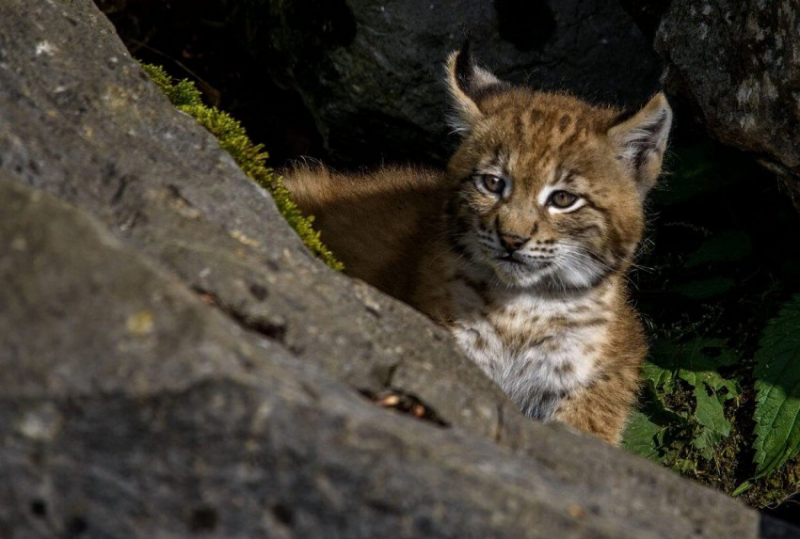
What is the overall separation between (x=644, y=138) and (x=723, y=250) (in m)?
1.28

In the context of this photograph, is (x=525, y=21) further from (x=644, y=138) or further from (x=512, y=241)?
(x=512, y=241)

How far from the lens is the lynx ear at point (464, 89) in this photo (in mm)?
5384

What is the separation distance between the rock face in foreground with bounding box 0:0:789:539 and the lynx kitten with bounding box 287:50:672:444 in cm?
203

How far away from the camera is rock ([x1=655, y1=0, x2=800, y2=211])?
16.0 feet

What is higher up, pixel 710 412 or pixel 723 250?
pixel 723 250

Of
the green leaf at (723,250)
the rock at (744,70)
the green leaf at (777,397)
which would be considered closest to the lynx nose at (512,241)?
Answer: the rock at (744,70)

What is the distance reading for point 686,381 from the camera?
5.93m

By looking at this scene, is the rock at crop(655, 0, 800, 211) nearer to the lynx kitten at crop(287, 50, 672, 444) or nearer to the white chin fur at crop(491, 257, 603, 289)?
the lynx kitten at crop(287, 50, 672, 444)

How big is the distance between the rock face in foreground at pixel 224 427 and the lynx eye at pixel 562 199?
214 centimetres

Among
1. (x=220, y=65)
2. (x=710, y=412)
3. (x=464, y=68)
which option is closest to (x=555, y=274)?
(x=464, y=68)

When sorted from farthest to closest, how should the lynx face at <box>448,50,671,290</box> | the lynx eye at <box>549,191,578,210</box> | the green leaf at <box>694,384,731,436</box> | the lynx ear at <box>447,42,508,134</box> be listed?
the green leaf at <box>694,384,731,436</box>, the lynx ear at <box>447,42,508,134</box>, the lynx eye at <box>549,191,578,210</box>, the lynx face at <box>448,50,671,290</box>

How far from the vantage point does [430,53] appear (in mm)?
6547

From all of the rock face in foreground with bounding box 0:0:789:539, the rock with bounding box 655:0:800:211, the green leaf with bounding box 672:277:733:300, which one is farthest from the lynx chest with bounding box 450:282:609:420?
the rock face in foreground with bounding box 0:0:789:539

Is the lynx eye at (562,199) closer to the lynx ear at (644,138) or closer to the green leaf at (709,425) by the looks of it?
the lynx ear at (644,138)
